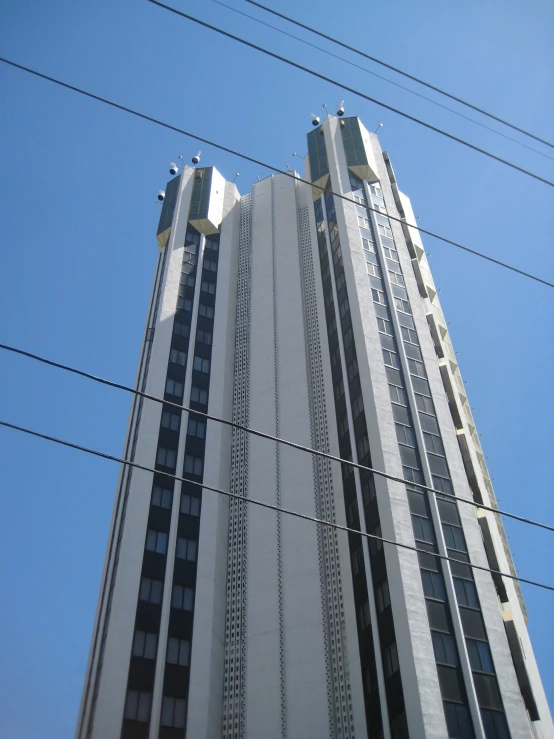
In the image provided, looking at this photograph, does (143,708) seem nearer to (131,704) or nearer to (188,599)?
(131,704)

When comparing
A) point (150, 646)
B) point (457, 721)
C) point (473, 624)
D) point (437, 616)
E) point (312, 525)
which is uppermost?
point (312, 525)

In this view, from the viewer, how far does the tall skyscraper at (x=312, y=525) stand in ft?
112

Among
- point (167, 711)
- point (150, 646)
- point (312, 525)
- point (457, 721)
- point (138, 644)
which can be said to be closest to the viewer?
point (457, 721)

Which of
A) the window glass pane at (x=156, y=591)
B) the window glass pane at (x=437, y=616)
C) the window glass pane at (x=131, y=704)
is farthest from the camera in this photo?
the window glass pane at (x=156, y=591)

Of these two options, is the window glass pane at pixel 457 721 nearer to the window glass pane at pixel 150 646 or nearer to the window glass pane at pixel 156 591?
the window glass pane at pixel 150 646

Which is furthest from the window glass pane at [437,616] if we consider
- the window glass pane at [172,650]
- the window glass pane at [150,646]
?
the window glass pane at [150,646]

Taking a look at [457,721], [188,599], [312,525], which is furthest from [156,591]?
[457,721]

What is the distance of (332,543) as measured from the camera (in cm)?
4156

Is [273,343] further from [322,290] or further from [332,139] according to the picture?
[332,139]

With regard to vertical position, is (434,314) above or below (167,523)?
above

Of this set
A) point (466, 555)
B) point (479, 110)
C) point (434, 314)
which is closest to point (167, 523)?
point (466, 555)

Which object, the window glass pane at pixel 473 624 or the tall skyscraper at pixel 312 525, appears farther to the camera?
the tall skyscraper at pixel 312 525

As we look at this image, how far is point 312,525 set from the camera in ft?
141

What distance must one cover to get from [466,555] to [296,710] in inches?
429
